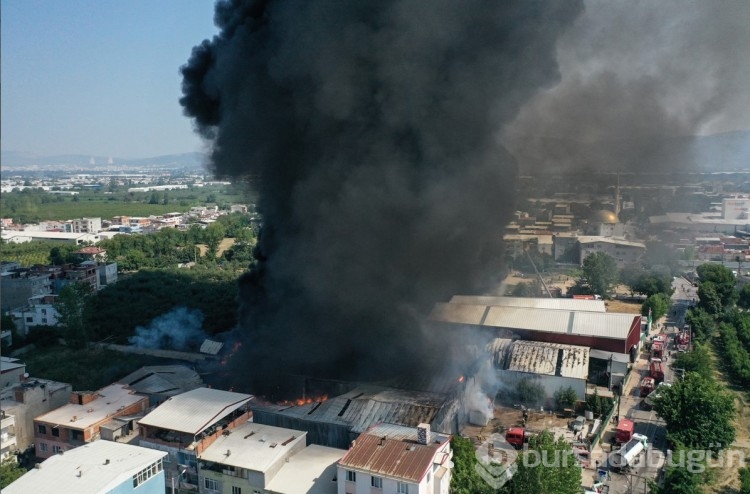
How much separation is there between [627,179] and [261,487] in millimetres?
20501

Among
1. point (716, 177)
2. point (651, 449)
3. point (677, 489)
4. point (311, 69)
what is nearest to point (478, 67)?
point (311, 69)

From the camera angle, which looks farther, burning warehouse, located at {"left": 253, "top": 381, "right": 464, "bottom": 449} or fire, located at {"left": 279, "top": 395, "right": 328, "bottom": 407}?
fire, located at {"left": 279, "top": 395, "right": 328, "bottom": 407}

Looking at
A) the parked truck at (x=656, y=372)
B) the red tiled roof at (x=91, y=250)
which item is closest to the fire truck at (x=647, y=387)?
the parked truck at (x=656, y=372)

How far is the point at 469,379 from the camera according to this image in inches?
496

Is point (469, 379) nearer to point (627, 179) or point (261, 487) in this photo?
point (261, 487)

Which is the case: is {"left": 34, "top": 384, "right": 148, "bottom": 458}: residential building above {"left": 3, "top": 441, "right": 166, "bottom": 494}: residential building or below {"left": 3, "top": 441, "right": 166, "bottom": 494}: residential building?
below

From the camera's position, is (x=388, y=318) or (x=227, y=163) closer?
(x=388, y=318)

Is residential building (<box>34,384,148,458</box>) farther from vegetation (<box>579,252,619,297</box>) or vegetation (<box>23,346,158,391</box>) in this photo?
vegetation (<box>579,252,619,297</box>)

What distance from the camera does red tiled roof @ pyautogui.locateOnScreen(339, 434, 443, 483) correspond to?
7922mm

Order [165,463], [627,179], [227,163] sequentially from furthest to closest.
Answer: [627,179], [227,163], [165,463]

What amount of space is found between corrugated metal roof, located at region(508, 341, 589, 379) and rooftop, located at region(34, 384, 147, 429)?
8.02 m

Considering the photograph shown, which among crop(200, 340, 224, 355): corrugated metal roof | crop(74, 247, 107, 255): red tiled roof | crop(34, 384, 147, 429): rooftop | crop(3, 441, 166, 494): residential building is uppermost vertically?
crop(3, 441, 166, 494): residential building

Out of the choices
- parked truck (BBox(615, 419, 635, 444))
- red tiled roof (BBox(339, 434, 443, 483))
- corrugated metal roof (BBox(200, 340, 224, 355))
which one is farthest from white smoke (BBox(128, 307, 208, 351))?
parked truck (BBox(615, 419, 635, 444))

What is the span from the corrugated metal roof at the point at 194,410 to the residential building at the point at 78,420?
118 centimetres
